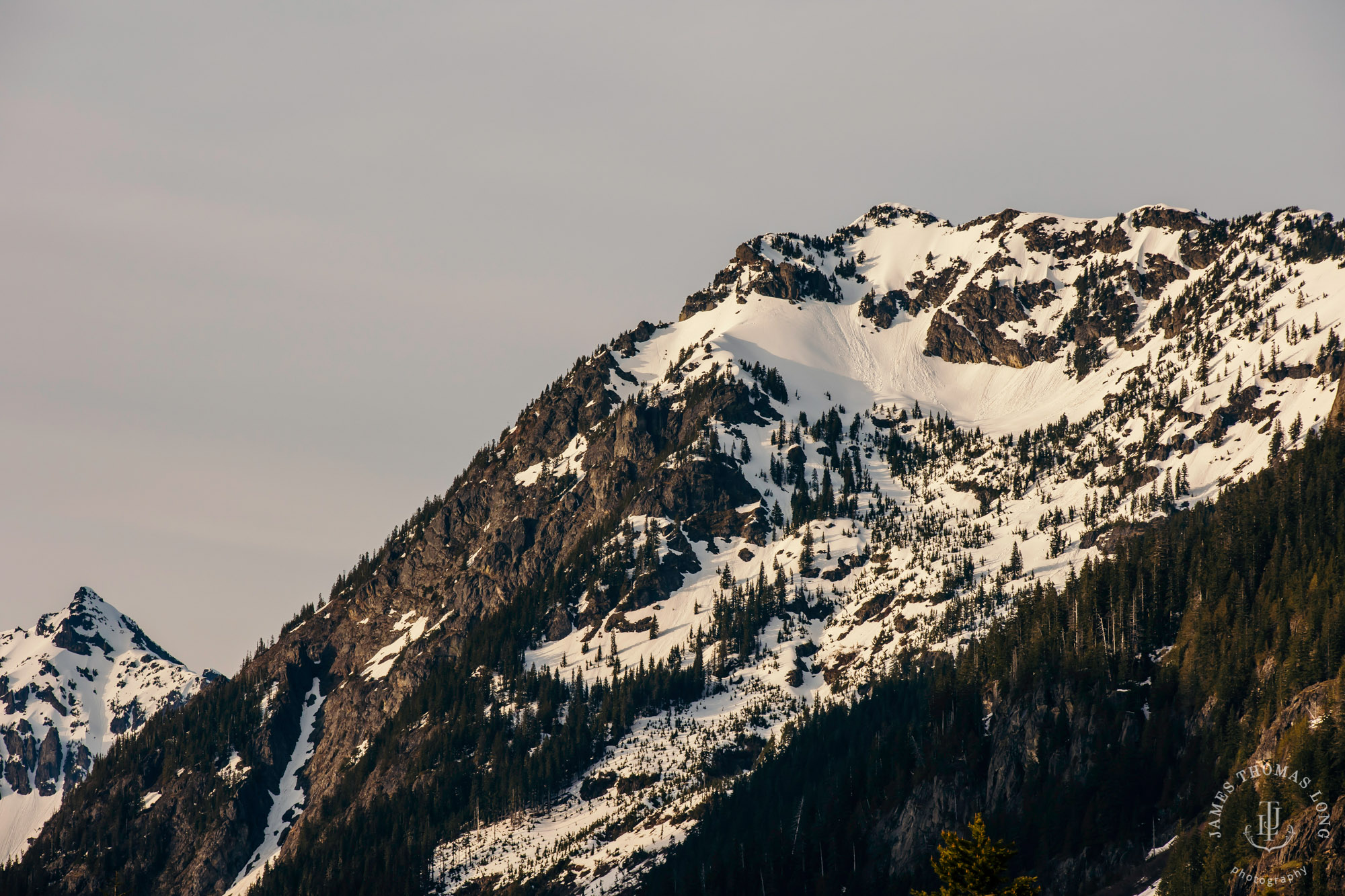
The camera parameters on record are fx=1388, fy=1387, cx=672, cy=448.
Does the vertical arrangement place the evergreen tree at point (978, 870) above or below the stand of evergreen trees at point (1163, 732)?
below

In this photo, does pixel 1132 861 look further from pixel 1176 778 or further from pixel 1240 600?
pixel 1240 600

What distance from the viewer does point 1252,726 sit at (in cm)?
17062

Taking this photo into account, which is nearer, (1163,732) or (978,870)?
(978,870)

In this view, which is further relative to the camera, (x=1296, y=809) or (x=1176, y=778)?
(x=1176, y=778)

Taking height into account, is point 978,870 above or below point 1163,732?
below

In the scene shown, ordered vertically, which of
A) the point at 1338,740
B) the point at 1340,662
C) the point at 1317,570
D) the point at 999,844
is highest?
the point at 1317,570

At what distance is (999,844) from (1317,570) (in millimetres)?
119979

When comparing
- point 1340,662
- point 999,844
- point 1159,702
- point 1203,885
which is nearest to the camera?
point 999,844

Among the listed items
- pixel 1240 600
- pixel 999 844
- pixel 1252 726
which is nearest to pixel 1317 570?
pixel 1240 600

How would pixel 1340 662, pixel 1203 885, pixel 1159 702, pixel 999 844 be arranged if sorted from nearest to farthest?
pixel 999 844 → pixel 1203 885 → pixel 1340 662 → pixel 1159 702

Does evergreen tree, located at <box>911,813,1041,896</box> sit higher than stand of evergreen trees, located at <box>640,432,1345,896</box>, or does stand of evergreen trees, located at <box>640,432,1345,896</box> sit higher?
stand of evergreen trees, located at <box>640,432,1345,896</box>

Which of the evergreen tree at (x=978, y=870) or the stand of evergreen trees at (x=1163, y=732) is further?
the stand of evergreen trees at (x=1163, y=732)

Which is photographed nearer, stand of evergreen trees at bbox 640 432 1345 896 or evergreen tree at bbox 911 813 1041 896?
evergreen tree at bbox 911 813 1041 896

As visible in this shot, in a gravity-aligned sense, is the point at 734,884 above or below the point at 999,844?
above
